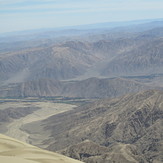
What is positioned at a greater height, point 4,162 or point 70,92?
point 4,162

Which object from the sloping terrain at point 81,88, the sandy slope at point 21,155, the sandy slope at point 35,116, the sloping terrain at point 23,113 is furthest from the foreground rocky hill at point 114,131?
the sloping terrain at point 81,88

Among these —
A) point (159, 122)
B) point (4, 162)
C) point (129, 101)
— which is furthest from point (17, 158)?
point (129, 101)

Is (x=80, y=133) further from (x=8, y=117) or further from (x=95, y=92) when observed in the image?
(x=95, y=92)

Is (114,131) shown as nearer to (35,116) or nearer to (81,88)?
(35,116)

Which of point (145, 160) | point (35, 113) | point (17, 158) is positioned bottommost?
point (35, 113)

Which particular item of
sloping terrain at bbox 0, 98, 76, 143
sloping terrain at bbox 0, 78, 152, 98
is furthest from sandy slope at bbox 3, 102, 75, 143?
sloping terrain at bbox 0, 78, 152, 98

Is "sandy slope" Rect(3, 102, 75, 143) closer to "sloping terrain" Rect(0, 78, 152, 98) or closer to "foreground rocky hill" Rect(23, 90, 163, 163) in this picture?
"foreground rocky hill" Rect(23, 90, 163, 163)

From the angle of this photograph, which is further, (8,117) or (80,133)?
(8,117)
